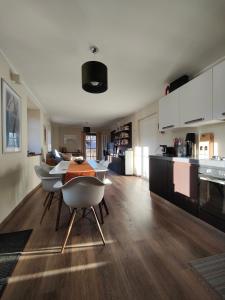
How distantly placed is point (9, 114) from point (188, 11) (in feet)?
8.77

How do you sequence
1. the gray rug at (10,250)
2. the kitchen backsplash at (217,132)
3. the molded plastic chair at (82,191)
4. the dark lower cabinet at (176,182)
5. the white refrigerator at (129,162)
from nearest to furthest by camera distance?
A: the gray rug at (10,250) → the molded plastic chair at (82,191) → the dark lower cabinet at (176,182) → the kitchen backsplash at (217,132) → the white refrigerator at (129,162)

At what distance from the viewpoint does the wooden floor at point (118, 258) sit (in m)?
1.27

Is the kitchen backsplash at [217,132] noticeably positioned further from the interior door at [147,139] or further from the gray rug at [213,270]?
the gray rug at [213,270]

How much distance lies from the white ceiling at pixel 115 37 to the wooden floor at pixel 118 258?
247cm

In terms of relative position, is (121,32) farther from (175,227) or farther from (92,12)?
(175,227)

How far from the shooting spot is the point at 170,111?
330 centimetres

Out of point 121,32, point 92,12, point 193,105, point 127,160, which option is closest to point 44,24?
point 92,12

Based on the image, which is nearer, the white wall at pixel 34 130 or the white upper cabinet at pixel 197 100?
the white upper cabinet at pixel 197 100

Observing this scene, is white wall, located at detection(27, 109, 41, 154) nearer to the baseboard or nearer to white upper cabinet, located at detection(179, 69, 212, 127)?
the baseboard

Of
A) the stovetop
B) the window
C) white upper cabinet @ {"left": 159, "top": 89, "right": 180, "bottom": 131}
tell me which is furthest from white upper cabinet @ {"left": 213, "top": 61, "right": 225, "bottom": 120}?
the window

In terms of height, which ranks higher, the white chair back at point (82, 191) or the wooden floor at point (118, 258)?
the white chair back at point (82, 191)

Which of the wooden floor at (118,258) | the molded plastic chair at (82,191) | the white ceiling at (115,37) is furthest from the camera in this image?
the molded plastic chair at (82,191)

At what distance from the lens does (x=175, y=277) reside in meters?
1.40

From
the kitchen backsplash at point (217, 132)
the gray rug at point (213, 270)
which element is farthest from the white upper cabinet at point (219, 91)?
the gray rug at point (213, 270)
